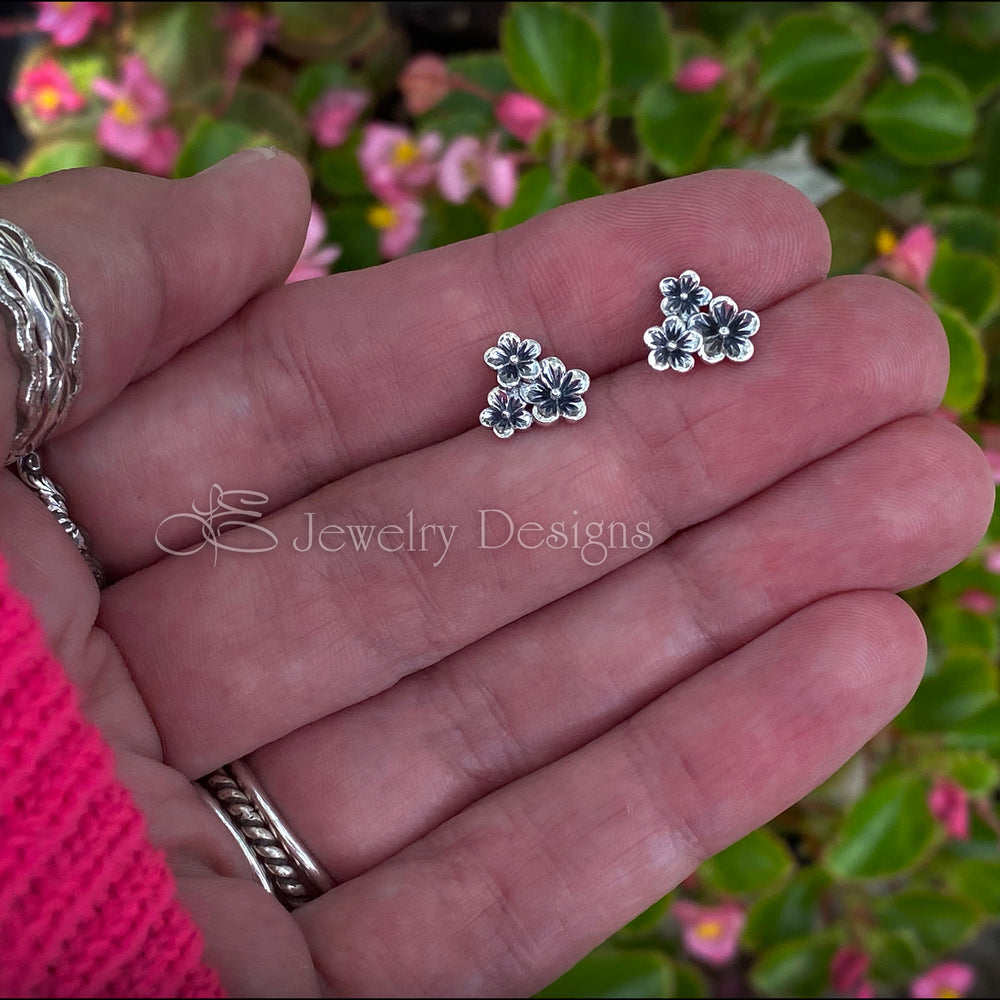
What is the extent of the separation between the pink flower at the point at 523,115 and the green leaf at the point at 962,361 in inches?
27.0

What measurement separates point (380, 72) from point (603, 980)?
1.76 metres

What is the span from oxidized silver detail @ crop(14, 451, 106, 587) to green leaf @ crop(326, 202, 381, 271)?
0.79 m

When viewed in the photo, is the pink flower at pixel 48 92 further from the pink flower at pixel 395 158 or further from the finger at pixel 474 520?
the finger at pixel 474 520

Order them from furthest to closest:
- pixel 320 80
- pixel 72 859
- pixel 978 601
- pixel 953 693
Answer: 1. pixel 320 80
2. pixel 978 601
3. pixel 953 693
4. pixel 72 859

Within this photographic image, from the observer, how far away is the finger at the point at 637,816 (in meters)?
1.07

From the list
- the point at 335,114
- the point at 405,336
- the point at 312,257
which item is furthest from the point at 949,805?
the point at 335,114

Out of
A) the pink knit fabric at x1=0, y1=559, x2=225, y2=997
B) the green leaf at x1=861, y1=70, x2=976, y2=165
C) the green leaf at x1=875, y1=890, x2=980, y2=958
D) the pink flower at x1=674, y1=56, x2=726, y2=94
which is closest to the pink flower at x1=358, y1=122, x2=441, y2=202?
the pink flower at x1=674, y1=56, x2=726, y2=94

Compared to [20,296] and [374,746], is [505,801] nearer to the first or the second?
[374,746]

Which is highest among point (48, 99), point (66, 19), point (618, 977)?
point (66, 19)

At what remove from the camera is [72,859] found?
931 millimetres

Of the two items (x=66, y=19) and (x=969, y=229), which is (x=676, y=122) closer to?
(x=969, y=229)

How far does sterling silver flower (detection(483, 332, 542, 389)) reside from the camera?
1.22m

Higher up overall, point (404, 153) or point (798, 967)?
point (404, 153)

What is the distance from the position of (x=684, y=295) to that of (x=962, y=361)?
0.48 meters
